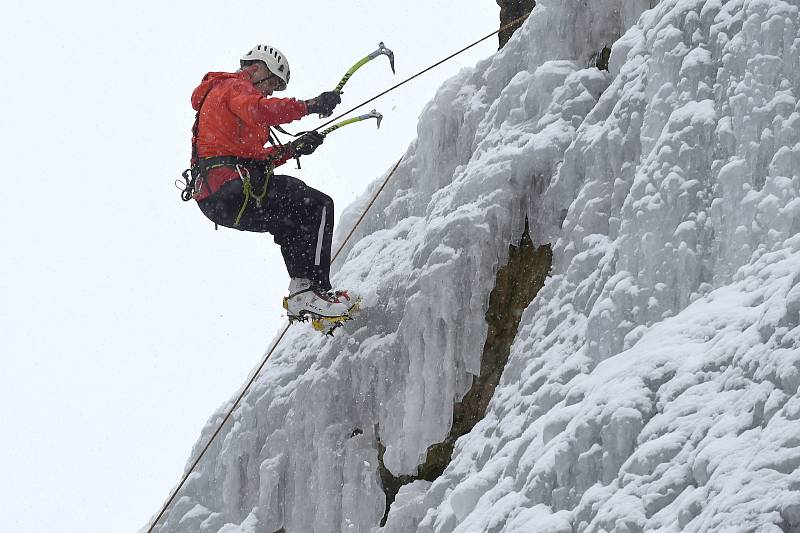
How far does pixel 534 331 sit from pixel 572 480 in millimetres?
2141

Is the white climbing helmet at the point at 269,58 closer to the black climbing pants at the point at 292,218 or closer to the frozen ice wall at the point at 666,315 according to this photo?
the black climbing pants at the point at 292,218

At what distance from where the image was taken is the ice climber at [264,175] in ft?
32.1

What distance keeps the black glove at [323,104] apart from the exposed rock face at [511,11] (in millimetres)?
2605

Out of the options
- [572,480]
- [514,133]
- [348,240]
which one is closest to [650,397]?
[572,480]

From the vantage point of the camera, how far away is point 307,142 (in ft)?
33.6

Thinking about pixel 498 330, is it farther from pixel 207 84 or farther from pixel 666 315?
pixel 207 84

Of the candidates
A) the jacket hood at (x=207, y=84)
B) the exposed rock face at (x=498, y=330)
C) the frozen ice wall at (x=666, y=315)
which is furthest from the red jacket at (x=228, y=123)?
the frozen ice wall at (x=666, y=315)

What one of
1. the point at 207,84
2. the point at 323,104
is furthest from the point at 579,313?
the point at 207,84

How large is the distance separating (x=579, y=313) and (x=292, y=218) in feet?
9.97

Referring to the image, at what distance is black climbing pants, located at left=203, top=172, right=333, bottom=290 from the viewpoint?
999 cm

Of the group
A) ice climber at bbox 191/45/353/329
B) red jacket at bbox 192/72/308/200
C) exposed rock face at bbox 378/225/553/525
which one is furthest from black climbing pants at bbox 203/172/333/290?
exposed rock face at bbox 378/225/553/525

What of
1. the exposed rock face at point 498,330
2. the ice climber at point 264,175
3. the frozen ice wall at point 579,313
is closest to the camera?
the frozen ice wall at point 579,313

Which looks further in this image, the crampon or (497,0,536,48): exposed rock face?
(497,0,536,48): exposed rock face

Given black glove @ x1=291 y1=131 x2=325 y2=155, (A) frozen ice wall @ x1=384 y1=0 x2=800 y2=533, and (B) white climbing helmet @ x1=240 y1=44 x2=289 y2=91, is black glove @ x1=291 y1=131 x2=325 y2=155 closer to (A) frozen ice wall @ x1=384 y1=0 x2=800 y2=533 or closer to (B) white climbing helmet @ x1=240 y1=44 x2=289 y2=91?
(B) white climbing helmet @ x1=240 y1=44 x2=289 y2=91
